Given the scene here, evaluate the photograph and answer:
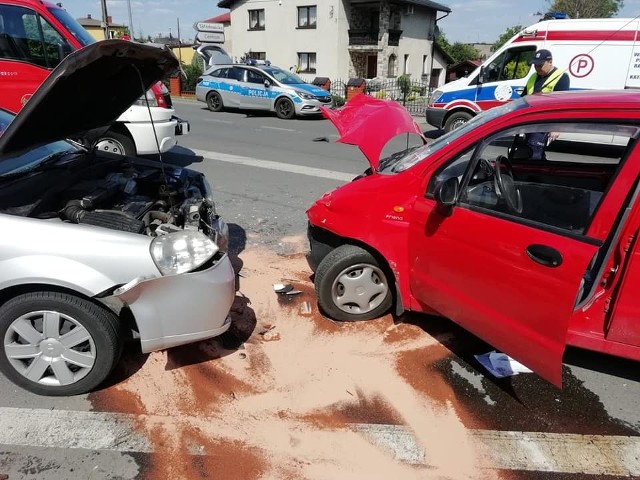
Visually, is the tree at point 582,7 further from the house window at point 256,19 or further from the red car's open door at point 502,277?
the red car's open door at point 502,277

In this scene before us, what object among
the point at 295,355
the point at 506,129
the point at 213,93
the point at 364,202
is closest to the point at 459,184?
the point at 506,129

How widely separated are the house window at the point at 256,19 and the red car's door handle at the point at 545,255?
32.5 metres

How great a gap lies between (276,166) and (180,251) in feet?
19.9

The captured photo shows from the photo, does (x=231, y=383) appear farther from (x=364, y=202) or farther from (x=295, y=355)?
(x=364, y=202)

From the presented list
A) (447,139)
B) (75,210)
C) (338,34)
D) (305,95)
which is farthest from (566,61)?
(338,34)

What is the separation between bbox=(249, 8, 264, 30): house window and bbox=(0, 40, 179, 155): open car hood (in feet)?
99.8

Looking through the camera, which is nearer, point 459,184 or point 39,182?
point 459,184

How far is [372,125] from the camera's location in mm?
4145

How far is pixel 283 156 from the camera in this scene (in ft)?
31.3

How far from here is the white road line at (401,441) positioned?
247 centimetres

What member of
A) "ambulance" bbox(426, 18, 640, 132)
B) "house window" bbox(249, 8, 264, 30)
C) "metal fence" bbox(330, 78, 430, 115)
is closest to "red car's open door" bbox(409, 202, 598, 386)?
"ambulance" bbox(426, 18, 640, 132)

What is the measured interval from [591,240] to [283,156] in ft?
25.0

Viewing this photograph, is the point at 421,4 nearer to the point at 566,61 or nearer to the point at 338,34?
the point at 338,34

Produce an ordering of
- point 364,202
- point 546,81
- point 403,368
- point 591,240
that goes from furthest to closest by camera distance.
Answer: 1. point 546,81
2. point 364,202
3. point 403,368
4. point 591,240
